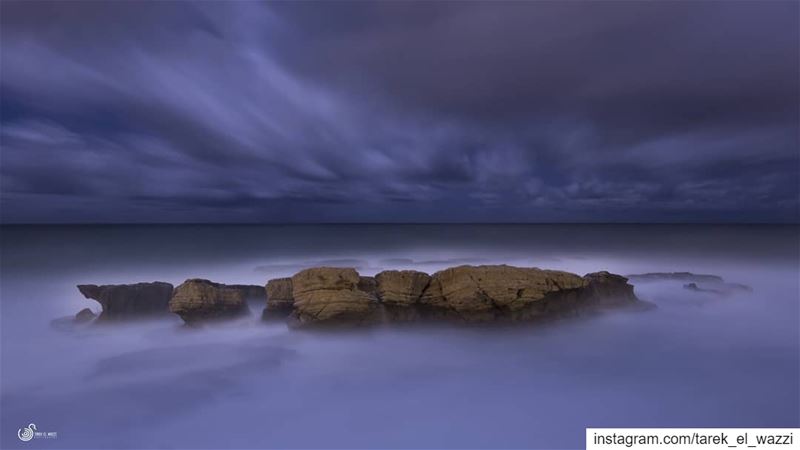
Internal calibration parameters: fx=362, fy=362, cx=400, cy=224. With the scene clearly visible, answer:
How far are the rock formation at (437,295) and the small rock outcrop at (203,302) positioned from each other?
107cm

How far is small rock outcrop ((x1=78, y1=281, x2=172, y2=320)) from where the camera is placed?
5.73 meters

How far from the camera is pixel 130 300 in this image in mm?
5816

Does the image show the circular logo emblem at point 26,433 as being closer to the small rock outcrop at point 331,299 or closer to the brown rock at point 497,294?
the small rock outcrop at point 331,299

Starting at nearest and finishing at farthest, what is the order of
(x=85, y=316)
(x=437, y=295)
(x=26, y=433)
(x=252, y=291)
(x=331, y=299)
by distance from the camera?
(x=26, y=433), (x=331, y=299), (x=437, y=295), (x=85, y=316), (x=252, y=291)

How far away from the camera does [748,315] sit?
594 cm

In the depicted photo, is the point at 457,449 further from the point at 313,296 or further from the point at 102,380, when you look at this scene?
the point at 102,380

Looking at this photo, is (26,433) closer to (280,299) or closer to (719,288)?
(280,299)

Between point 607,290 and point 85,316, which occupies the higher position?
point 607,290

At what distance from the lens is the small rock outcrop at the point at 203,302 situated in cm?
554

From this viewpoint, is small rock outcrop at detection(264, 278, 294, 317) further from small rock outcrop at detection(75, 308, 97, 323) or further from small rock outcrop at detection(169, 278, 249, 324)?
small rock outcrop at detection(75, 308, 97, 323)

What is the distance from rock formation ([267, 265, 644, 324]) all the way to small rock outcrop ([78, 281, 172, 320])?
2271mm

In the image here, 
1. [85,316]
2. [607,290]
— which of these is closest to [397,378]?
[607,290]

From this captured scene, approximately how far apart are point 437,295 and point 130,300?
4.91m

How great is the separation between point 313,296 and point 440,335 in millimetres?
1945
